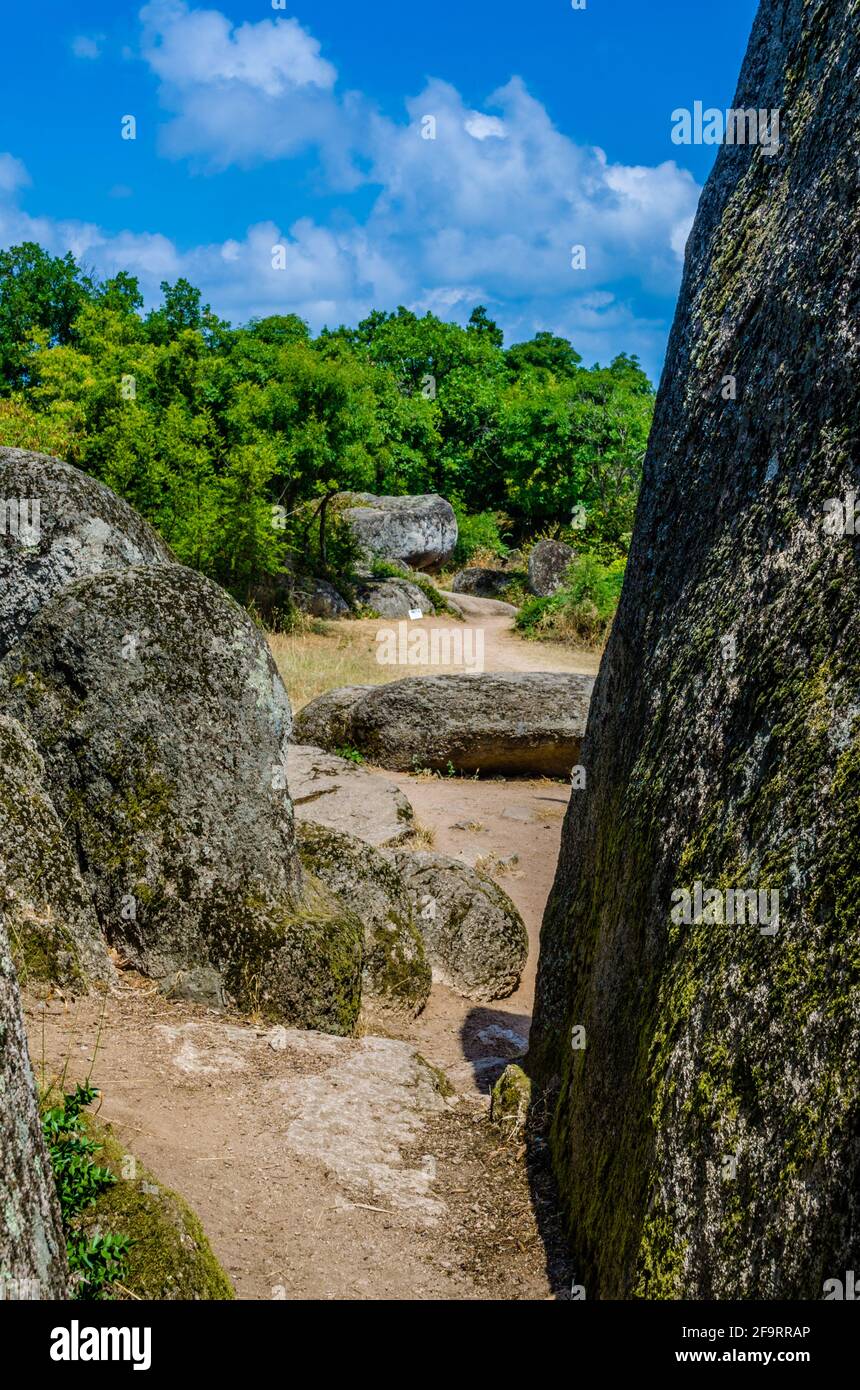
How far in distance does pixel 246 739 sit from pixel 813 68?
4.48 m

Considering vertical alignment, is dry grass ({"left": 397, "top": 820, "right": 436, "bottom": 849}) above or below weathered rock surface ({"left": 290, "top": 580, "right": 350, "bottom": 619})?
below

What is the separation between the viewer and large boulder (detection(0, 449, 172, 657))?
24.5 ft

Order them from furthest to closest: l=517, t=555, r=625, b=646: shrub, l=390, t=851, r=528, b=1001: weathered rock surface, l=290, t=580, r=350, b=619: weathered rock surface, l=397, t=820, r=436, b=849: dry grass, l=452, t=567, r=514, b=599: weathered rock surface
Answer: l=452, t=567, r=514, b=599: weathered rock surface < l=517, t=555, r=625, b=646: shrub < l=290, t=580, r=350, b=619: weathered rock surface < l=397, t=820, r=436, b=849: dry grass < l=390, t=851, r=528, b=1001: weathered rock surface

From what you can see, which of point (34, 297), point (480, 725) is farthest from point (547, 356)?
point (480, 725)

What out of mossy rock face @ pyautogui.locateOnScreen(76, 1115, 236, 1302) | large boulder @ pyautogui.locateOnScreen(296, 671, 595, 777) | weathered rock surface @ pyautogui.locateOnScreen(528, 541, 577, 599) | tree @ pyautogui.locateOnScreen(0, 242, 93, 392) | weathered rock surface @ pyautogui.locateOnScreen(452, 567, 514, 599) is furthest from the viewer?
tree @ pyautogui.locateOnScreen(0, 242, 93, 392)

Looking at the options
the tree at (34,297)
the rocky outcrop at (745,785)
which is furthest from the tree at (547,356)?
the rocky outcrop at (745,785)

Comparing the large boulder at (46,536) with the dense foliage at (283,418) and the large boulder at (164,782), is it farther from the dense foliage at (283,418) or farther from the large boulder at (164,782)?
the dense foliage at (283,418)

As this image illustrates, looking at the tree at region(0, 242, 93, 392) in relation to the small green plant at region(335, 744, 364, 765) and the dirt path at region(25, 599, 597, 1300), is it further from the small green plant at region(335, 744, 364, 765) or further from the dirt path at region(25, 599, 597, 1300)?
the dirt path at region(25, 599, 597, 1300)

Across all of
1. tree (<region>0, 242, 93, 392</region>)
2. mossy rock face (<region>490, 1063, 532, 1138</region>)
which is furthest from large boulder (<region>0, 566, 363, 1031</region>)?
tree (<region>0, 242, 93, 392</region>)

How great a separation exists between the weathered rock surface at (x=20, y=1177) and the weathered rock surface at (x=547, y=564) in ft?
94.3

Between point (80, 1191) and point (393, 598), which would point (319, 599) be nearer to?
point (393, 598)

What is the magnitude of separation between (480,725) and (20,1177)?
43.2 ft

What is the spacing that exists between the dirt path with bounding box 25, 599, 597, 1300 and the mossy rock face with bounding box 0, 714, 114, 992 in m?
0.21

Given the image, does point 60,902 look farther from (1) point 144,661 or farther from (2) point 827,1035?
(2) point 827,1035
